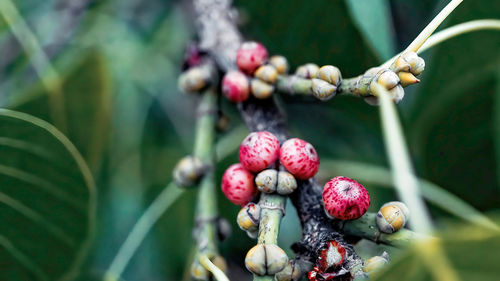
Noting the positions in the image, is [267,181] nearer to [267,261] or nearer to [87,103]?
[267,261]

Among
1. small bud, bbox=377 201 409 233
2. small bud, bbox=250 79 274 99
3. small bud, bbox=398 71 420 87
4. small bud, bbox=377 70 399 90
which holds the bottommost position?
small bud, bbox=377 201 409 233

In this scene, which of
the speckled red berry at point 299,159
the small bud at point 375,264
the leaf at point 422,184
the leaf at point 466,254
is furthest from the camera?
the leaf at point 422,184

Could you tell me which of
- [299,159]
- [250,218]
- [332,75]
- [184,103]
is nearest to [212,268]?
[250,218]

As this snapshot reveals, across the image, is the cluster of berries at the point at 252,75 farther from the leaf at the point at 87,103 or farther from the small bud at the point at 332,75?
the leaf at the point at 87,103

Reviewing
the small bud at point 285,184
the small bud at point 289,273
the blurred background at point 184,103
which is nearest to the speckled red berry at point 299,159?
the small bud at point 285,184

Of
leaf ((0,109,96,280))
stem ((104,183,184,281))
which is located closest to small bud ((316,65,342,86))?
leaf ((0,109,96,280))

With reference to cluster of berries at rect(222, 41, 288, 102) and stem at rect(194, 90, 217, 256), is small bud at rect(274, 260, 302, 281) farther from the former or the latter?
cluster of berries at rect(222, 41, 288, 102)
